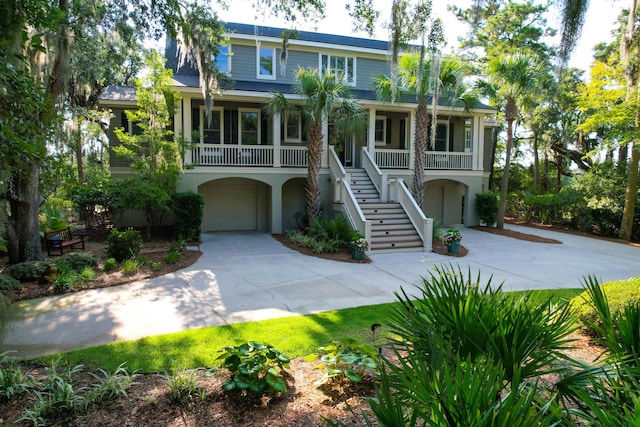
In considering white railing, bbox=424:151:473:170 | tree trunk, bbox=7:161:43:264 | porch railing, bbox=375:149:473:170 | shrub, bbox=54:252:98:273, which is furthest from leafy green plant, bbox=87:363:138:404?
white railing, bbox=424:151:473:170

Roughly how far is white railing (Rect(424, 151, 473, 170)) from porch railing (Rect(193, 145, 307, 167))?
5626 mm

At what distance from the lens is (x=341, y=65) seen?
1867 cm

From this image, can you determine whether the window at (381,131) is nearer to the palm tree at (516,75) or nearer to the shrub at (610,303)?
the palm tree at (516,75)

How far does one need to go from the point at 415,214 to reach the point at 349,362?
10.7 meters

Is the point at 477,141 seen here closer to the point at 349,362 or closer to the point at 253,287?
the point at 253,287

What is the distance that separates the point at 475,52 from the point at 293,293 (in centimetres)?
2537

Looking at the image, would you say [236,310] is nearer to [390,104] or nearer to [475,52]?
[390,104]

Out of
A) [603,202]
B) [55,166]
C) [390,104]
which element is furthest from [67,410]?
[603,202]

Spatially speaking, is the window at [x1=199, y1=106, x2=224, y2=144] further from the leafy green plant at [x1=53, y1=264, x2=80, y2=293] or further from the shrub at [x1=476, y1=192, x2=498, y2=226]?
the shrub at [x1=476, y1=192, x2=498, y2=226]

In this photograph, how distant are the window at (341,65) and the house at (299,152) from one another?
0.15 feet

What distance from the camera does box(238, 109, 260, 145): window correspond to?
17.0 metres

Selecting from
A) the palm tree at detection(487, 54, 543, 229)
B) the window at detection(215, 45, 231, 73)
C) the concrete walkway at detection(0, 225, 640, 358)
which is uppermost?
the window at detection(215, 45, 231, 73)

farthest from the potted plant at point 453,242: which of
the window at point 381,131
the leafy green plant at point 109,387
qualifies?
the leafy green plant at point 109,387

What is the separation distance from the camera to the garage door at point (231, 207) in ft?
55.5
